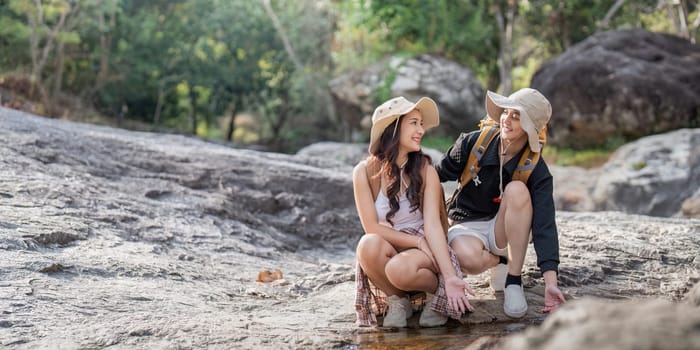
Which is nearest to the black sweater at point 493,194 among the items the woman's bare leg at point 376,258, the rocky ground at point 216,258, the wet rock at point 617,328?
the rocky ground at point 216,258

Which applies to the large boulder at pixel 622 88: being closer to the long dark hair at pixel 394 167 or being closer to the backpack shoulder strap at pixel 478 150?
the backpack shoulder strap at pixel 478 150

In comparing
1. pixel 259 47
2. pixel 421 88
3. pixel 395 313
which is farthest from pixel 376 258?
pixel 259 47

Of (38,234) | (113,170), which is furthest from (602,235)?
(113,170)

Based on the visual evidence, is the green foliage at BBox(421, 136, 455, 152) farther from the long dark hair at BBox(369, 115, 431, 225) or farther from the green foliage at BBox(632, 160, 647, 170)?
the long dark hair at BBox(369, 115, 431, 225)

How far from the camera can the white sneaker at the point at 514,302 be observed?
12.7 feet

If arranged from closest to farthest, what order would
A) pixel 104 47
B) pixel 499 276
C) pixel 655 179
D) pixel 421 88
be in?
pixel 499 276 < pixel 655 179 < pixel 421 88 < pixel 104 47

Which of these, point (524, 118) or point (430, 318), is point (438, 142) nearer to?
point (524, 118)

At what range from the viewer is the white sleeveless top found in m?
3.95

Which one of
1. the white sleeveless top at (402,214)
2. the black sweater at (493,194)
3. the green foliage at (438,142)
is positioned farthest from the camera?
the green foliage at (438,142)

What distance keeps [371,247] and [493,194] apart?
0.93m

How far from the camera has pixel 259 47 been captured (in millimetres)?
21969

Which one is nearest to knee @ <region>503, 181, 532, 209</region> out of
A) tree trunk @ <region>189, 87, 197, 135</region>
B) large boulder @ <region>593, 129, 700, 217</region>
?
large boulder @ <region>593, 129, 700, 217</region>

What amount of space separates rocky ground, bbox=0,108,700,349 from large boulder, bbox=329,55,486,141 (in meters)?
8.93

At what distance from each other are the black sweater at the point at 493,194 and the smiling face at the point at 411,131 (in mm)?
416
